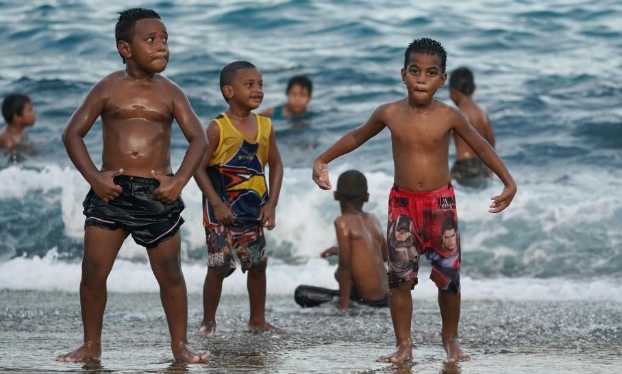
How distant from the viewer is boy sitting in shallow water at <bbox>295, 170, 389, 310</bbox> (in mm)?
7203

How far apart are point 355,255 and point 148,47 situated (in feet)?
9.17

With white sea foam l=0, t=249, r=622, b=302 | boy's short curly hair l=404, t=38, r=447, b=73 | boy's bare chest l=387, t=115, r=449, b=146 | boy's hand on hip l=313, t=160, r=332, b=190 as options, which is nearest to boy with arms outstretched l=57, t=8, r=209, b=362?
boy's hand on hip l=313, t=160, r=332, b=190

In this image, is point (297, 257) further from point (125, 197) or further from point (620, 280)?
point (125, 197)

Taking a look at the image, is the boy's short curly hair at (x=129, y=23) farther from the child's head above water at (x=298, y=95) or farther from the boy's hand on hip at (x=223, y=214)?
the child's head above water at (x=298, y=95)

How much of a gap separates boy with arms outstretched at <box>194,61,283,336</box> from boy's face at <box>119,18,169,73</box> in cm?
129

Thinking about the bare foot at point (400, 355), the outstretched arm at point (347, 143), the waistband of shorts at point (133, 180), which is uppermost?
the outstretched arm at point (347, 143)

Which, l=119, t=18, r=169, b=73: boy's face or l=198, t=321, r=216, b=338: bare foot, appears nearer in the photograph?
l=119, t=18, r=169, b=73: boy's face

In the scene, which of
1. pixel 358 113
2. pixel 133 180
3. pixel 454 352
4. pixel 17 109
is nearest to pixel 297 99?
pixel 358 113

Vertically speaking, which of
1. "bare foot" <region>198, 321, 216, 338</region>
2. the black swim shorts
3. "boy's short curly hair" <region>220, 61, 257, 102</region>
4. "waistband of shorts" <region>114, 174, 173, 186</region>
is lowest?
"bare foot" <region>198, 321, 216, 338</region>

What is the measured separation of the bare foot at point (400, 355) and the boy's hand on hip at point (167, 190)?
47.4 inches

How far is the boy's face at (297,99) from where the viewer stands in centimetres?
1428

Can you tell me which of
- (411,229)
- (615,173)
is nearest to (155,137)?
(411,229)

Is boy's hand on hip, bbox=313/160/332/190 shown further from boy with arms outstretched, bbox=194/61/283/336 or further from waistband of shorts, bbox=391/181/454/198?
boy with arms outstretched, bbox=194/61/283/336

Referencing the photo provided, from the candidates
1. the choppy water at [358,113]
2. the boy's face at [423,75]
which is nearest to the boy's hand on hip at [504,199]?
the boy's face at [423,75]
